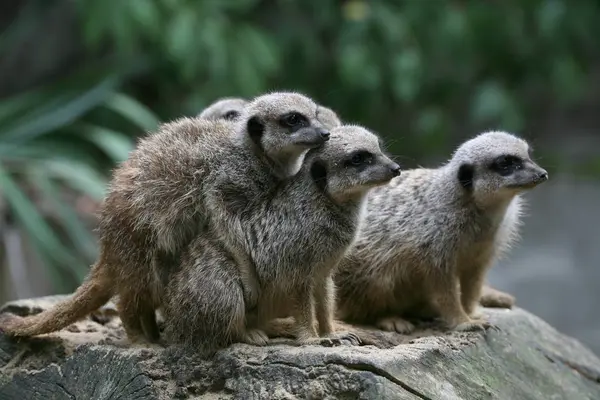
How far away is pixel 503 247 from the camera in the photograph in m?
4.43

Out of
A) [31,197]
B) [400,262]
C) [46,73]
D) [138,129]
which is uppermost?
[46,73]

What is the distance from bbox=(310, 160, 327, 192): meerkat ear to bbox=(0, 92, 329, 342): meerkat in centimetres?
8

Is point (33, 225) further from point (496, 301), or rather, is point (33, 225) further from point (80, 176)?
point (496, 301)

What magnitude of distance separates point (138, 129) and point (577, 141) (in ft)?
18.1

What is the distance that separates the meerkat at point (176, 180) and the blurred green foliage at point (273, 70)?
9.79ft

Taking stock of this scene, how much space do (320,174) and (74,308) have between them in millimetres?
1216

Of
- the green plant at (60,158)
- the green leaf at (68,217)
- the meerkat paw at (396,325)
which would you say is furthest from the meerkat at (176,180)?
the green leaf at (68,217)

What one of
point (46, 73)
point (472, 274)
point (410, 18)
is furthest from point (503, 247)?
point (46, 73)

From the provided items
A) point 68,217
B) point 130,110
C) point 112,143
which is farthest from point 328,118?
point 130,110

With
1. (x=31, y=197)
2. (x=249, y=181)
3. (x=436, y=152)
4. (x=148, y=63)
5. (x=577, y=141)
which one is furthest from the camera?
(x=577, y=141)

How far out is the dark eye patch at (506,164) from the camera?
159 inches

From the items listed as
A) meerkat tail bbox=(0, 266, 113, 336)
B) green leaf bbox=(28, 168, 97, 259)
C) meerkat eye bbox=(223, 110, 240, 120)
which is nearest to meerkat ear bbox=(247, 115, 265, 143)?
meerkat eye bbox=(223, 110, 240, 120)

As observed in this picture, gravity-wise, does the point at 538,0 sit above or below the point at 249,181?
above

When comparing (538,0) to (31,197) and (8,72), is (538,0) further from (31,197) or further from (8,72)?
(8,72)
